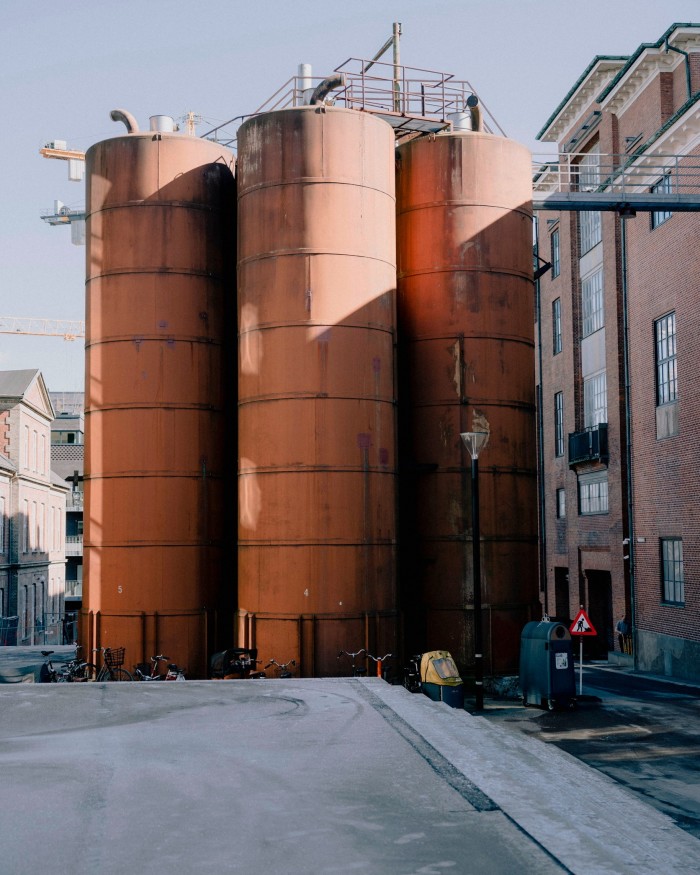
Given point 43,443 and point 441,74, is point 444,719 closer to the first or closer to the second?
point 441,74

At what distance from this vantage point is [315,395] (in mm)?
21984

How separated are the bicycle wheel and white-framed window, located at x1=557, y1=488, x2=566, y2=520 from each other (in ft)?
86.7

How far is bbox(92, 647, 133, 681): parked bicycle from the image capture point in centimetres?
2239

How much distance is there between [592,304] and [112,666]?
25946 millimetres

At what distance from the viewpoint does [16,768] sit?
9.70m

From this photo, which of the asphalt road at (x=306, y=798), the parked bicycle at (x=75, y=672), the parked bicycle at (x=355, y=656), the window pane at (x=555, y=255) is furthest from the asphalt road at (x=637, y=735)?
the window pane at (x=555, y=255)

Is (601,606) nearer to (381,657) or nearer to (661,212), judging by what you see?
(661,212)

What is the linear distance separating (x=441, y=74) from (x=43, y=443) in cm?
3533

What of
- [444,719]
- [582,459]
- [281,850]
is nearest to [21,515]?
[582,459]

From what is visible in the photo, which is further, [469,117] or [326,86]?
[469,117]

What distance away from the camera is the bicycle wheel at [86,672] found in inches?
892

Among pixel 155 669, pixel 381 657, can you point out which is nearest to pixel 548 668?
pixel 381 657

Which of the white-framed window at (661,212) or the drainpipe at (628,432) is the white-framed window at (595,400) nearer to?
the drainpipe at (628,432)

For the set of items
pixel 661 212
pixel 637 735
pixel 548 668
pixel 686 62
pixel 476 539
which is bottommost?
pixel 637 735
